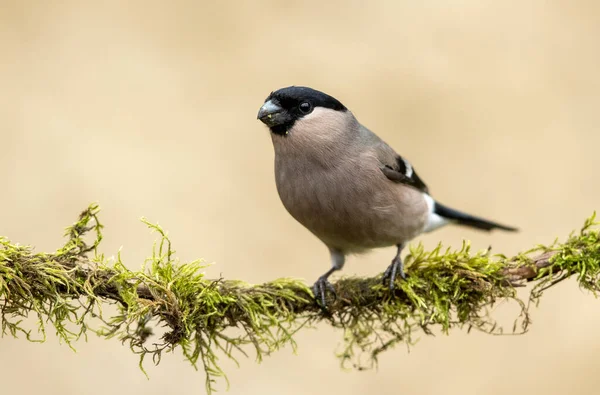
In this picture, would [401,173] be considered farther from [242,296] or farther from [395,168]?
[242,296]

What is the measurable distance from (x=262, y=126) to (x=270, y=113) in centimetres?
298

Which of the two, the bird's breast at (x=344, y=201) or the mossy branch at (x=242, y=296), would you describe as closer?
the mossy branch at (x=242, y=296)

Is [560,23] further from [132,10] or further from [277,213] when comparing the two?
[132,10]

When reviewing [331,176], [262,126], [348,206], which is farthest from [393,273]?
[262,126]

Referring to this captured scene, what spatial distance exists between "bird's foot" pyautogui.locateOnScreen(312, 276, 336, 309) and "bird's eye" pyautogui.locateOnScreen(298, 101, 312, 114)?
3.05 ft

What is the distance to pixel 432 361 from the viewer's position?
579 centimetres

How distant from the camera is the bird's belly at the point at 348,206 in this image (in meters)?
3.60

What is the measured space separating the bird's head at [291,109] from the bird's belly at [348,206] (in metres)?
0.28

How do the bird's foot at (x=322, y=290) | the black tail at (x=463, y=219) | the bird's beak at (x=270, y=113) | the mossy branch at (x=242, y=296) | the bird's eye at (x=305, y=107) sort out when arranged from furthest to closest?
the black tail at (x=463, y=219) < the bird's eye at (x=305, y=107) < the bird's beak at (x=270, y=113) < the bird's foot at (x=322, y=290) < the mossy branch at (x=242, y=296)

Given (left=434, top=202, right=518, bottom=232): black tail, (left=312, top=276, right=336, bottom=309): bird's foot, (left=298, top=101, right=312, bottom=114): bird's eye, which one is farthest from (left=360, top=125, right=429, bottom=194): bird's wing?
(left=312, top=276, right=336, bottom=309): bird's foot

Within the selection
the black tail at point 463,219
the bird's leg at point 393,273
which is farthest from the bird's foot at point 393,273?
the black tail at point 463,219

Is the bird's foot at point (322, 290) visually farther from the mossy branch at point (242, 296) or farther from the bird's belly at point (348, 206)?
the bird's belly at point (348, 206)

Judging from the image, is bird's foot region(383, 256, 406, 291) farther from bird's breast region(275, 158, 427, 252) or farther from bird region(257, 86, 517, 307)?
bird's breast region(275, 158, 427, 252)

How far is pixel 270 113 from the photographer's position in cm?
356
